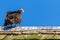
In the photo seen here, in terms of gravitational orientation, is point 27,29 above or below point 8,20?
below

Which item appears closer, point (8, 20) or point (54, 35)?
point (54, 35)

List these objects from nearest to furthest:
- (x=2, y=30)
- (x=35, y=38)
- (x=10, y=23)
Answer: (x=35, y=38)
(x=2, y=30)
(x=10, y=23)

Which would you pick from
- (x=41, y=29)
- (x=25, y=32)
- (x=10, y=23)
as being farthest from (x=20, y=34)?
(x=10, y=23)

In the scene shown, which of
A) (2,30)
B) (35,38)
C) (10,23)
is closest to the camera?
(35,38)

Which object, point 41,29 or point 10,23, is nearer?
point 41,29

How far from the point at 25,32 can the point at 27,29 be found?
364 mm

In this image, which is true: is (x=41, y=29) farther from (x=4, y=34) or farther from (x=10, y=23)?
(x=10, y=23)

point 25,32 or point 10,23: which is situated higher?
point 10,23

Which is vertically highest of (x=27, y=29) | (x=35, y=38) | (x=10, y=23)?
(x=10, y=23)

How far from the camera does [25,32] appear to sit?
841 centimetres

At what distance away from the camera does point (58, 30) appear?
332 inches

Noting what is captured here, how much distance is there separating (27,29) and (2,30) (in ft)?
2.50

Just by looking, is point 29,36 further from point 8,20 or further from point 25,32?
point 8,20

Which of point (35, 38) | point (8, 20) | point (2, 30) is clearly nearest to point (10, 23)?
point (8, 20)
